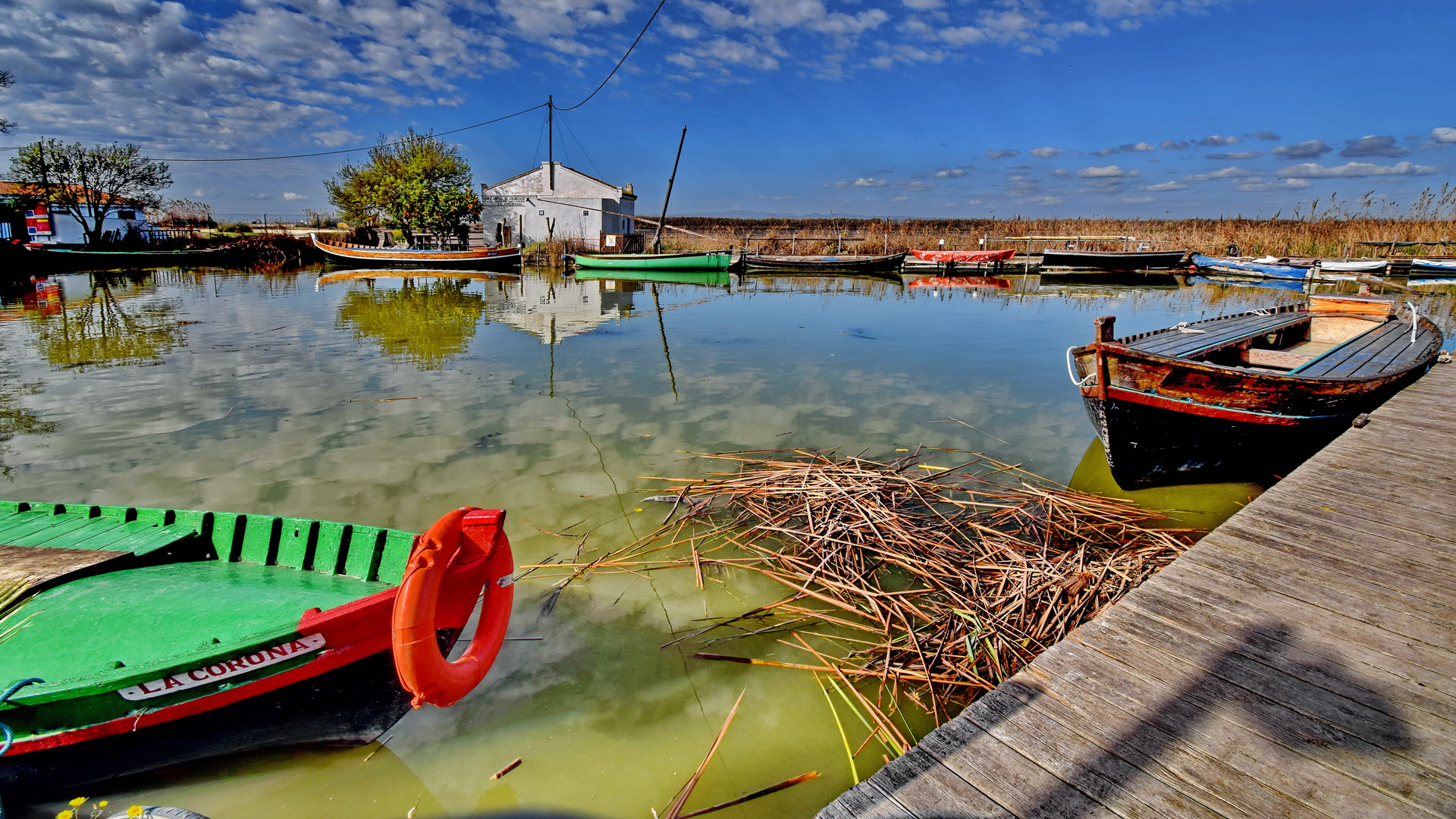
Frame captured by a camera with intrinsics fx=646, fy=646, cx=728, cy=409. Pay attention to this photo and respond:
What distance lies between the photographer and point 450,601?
3.04 metres

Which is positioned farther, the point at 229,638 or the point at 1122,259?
the point at 1122,259

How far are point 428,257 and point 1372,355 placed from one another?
34994 millimetres

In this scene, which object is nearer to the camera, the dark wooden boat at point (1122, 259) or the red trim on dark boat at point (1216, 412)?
the red trim on dark boat at point (1216, 412)

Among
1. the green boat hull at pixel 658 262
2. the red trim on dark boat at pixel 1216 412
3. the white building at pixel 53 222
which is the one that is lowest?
the red trim on dark boat at pixel 1216 412

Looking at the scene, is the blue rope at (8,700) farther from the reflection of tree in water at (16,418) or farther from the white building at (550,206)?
the white building at (550,206)

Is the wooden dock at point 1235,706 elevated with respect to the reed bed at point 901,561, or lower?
elevated

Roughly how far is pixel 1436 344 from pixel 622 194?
38335 mm

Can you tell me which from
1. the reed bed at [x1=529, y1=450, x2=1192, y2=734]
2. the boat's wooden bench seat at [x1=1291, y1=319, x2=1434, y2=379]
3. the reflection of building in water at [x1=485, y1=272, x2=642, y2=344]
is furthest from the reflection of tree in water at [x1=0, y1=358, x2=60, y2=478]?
the boat's wooden bench seat at [x1=1291, y1=319, x2=1434, y2=379]

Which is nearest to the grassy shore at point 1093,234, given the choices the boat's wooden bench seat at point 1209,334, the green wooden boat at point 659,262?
the green wooden boat at point 659,262

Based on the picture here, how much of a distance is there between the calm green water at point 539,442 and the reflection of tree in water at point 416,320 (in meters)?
0.15

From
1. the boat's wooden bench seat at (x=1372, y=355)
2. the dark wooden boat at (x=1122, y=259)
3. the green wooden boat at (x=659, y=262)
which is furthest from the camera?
the dark wooden boat at (x=1122, y=259)

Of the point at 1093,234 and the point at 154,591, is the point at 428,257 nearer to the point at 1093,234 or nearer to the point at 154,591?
the point at 154,591

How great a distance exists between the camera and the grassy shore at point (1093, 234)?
37.0m

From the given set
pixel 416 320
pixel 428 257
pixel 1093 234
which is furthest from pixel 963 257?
pixel 416 320
